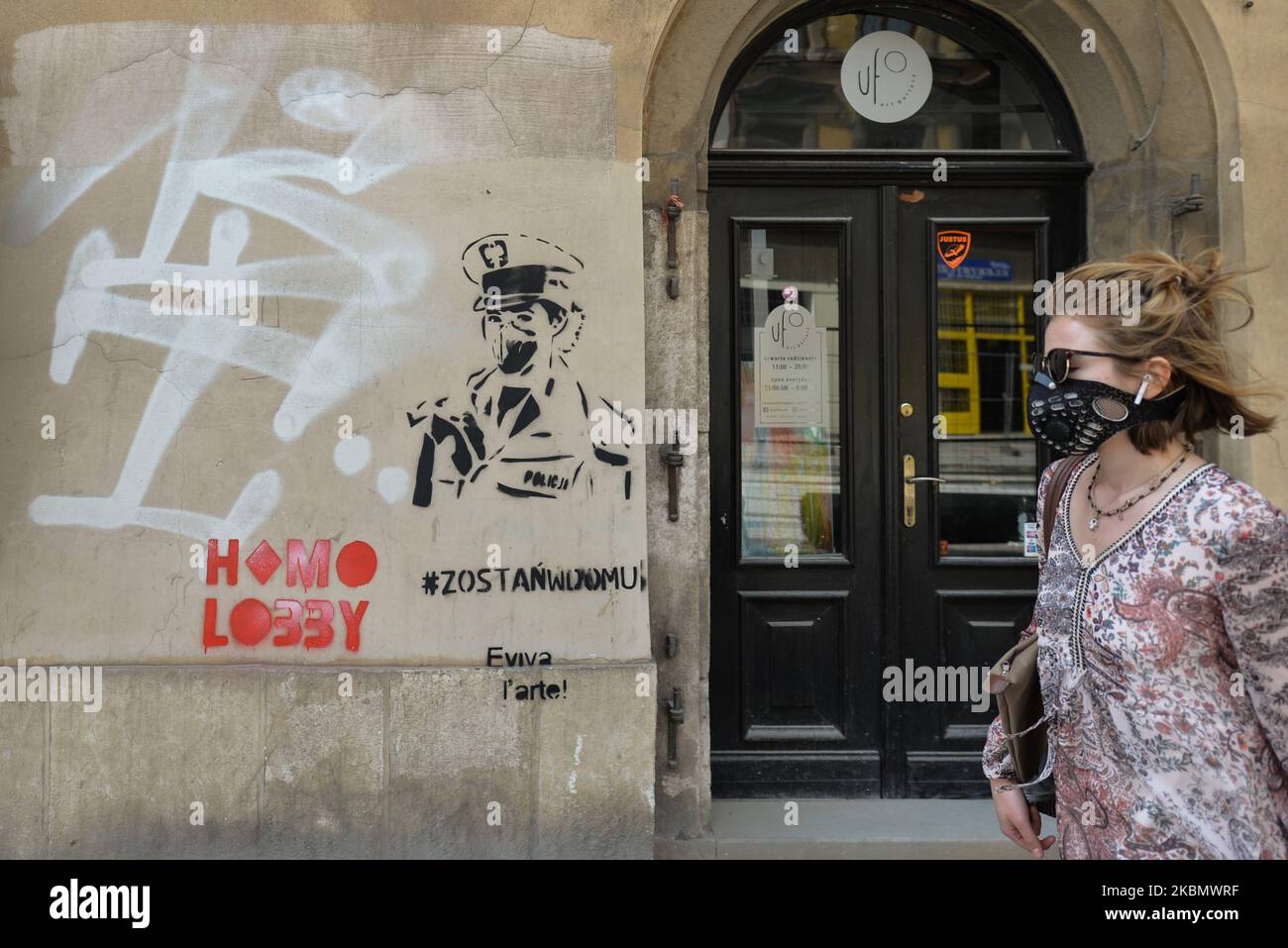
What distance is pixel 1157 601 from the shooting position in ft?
6.82

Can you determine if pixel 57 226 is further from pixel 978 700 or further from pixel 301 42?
pixel 978 700

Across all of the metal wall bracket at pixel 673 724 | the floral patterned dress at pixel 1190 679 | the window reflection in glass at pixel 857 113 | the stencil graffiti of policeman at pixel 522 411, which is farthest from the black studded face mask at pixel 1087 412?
the window reflection in glass at pixel 857 113

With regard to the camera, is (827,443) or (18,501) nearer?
(18,501)

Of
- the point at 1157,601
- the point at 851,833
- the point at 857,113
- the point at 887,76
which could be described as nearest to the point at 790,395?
the point at 857,113

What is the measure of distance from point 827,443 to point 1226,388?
129 inches

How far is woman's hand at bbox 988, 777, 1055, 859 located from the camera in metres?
2.38

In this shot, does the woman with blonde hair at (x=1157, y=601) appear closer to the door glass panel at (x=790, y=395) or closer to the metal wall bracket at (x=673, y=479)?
the metal wall bracket at (x=673, y=479)

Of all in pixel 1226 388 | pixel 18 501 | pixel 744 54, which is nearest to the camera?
pixel 1226 388

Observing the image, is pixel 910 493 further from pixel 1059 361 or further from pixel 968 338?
pixel 1059 361

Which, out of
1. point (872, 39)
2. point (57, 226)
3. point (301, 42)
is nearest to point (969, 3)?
point (872, 39)

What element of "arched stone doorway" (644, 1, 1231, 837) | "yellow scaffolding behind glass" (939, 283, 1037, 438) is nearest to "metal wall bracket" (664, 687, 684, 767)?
"arched stone doorway" (644, 1, 1231, 837)

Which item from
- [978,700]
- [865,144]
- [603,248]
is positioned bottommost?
[978,700]

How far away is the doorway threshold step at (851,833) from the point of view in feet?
15.6

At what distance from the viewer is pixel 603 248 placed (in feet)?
15.4
